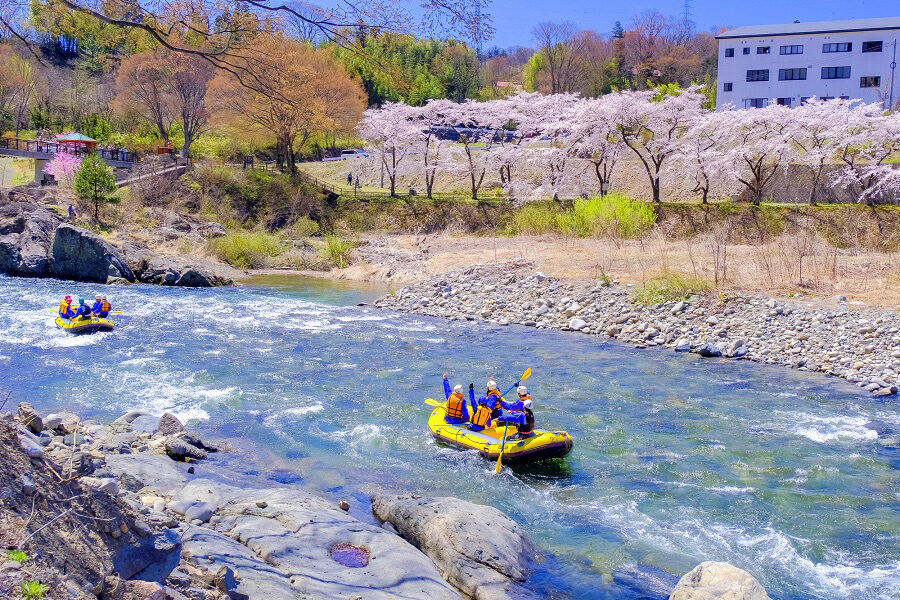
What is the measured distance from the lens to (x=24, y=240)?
2461cm

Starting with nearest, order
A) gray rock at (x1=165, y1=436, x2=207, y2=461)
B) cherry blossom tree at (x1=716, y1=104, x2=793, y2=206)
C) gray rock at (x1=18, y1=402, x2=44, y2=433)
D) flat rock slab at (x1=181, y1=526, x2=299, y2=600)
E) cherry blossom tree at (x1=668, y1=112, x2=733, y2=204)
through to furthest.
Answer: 1. flat rock slab at (x1=181, y1=526, x2=299, y2=600)
2. gray rock at (x1=18, y1=402, x2=44, y2=433)
3. gray rock at (x1=165, y1=436, x2=207, y2=461)
4. cherry blossom tree at (x1=716, y1=104, x2=793, y2=206)
5. cherry blossom tree at (x1=668, y1=112, x2=733, y2=204)

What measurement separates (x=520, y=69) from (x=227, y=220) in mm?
52029

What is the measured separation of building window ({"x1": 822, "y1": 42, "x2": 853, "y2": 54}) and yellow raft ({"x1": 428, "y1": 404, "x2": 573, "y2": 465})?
37162mm

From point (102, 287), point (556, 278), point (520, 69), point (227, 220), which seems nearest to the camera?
point (556, 278)

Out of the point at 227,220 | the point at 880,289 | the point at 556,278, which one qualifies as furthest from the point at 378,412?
the point at 227,220

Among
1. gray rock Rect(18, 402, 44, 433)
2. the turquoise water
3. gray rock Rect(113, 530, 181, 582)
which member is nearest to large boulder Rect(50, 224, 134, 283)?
the turquoise water

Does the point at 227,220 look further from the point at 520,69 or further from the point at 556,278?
the point at 520,69

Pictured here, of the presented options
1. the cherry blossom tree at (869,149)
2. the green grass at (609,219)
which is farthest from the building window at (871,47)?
the green grass at (609,219)

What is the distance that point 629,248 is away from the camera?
958 inches

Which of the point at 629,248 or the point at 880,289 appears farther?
the point at 629,248

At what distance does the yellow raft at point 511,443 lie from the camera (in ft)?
30.9

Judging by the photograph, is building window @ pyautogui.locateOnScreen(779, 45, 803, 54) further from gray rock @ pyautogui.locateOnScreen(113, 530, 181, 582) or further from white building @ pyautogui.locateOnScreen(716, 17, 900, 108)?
gray rock @ pyautogui.locateOnScreen(113, 530, 181, 582)

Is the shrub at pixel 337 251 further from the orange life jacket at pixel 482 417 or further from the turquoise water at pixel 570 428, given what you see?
the orange life jacket at pixel 482 417

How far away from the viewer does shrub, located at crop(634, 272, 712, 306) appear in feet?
58.0
